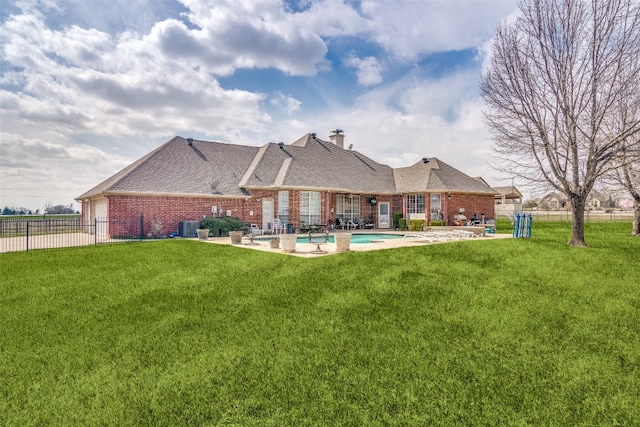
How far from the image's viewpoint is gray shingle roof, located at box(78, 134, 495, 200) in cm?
2183

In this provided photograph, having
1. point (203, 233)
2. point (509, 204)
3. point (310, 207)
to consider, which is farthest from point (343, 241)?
point (509, 204)

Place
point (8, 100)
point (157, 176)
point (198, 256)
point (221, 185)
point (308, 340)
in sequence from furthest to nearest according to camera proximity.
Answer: point (221, 185)
point (157, 176)
point (198, 256)
point (8, 100)
point (308, 340)

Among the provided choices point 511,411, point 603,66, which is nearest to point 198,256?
point 511,411

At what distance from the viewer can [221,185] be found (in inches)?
921

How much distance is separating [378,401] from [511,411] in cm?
168

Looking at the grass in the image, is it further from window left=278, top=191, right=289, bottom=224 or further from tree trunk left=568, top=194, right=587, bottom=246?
window left=278, top=191, right=289, bottom=224

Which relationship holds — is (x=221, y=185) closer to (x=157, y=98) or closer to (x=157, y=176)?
(x=157, y=176)

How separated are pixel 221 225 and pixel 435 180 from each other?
16349mm

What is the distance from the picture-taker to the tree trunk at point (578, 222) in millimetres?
14508

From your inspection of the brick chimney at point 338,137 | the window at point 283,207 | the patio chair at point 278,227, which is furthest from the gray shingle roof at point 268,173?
the patio chair at point 278,227

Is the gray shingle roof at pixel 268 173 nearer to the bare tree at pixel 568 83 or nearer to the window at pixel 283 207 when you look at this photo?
the window at pixel 283 207

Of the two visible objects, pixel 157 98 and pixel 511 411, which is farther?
pixel 157 98

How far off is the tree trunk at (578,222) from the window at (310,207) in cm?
1506

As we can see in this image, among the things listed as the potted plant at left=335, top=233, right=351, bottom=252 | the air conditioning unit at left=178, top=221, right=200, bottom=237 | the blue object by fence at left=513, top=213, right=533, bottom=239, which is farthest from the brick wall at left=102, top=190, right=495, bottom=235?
the potted plant at left=335, top=233, right=351, bottom=252
